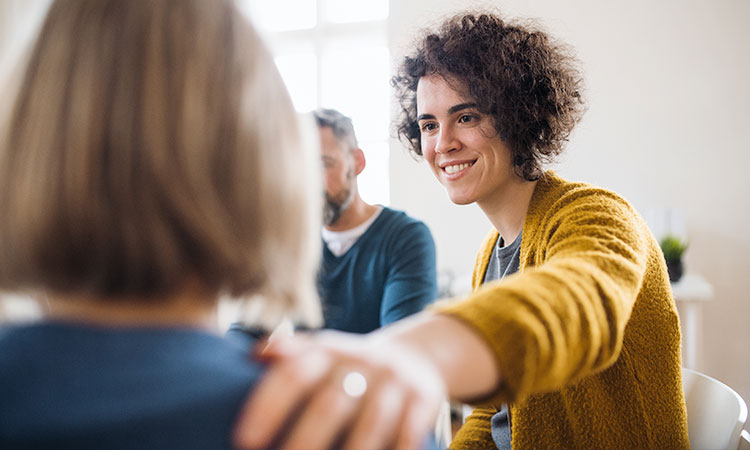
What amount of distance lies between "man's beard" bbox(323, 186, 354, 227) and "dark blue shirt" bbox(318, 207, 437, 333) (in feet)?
0.33

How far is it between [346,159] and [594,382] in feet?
3.28

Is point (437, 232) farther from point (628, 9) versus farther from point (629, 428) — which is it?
point (629, 428)

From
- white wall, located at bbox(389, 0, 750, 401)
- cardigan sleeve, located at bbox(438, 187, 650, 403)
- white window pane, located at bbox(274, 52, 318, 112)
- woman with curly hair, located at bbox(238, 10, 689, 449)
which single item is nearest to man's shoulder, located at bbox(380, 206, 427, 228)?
woman with curly hair, located at bbox(238, 10, 689, 449)

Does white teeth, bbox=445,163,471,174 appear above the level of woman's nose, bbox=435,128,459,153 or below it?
below

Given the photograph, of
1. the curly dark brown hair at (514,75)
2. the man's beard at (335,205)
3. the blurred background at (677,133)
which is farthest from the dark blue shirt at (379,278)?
the blurred background at (677,133)

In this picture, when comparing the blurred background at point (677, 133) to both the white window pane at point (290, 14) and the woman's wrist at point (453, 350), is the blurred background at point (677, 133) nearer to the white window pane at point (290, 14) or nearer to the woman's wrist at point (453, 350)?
the white window pane at point (290, 14)

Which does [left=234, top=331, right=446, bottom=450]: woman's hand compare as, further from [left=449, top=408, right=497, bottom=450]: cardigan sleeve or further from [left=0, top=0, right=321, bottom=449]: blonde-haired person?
[left=449, top=408, right=497, bottom=450]: cardigan sleeve

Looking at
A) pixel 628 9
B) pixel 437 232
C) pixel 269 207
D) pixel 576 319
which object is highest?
pixel 628 9

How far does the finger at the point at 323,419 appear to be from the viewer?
1.12ft

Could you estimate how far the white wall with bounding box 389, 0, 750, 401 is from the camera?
3.16m

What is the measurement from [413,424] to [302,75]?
13.1ft

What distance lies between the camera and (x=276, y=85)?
0.42 meters

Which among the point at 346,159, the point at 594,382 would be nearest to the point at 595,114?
the point at 346,159

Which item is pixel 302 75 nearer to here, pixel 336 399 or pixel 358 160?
pixel 358 160
